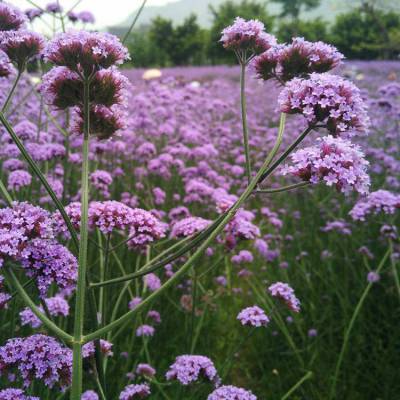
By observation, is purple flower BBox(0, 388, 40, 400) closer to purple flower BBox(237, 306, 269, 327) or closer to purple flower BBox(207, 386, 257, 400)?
purple flower BBox(207, 386, 257, 400)

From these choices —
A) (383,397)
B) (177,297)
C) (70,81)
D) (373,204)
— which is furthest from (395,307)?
(70,81)

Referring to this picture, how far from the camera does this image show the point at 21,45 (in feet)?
5.99

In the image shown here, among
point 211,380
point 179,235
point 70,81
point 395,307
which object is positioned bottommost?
point 395,307

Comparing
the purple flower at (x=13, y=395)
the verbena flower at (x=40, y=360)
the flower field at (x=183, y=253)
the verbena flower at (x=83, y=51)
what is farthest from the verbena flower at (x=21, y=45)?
the purple flower at (x=13, y=395)

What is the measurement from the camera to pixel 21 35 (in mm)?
1829

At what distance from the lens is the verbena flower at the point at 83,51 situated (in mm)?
1556

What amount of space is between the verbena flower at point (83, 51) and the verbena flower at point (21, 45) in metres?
0.25

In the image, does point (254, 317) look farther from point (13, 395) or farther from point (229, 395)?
point (13, 395)

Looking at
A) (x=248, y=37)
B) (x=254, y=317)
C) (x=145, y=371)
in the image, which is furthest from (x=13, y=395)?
(x=248, y=37)

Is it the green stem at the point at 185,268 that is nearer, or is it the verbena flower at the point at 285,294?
the green stem at the point at 185,268

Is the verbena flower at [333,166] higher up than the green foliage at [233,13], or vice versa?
the green foliage at [233,13]

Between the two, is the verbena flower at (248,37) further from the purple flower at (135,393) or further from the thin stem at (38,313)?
the purple flower at (135,393)

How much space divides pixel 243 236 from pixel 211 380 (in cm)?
80

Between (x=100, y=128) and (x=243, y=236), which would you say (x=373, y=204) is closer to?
(x=243, y=236)
